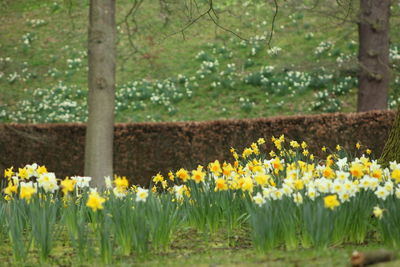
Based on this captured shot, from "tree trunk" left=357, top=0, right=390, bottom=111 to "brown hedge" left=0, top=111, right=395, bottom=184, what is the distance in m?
3.17

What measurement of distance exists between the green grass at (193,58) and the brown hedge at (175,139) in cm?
169

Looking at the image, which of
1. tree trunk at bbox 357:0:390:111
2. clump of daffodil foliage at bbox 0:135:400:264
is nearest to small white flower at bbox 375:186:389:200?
clump of daffodil foliage at bbox 0:135:400:264

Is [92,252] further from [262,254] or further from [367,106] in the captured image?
[367,106]

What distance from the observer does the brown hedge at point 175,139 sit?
29.2ft

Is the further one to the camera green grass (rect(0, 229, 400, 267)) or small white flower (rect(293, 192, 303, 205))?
small white flower (rect(293, 192, 303, 205))

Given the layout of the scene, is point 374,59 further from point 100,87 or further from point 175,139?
point 100,87

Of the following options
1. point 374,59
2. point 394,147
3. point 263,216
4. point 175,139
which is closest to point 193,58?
point 374,59

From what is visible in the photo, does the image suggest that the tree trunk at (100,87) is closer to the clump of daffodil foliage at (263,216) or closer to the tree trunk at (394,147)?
the clump of daffodil foliage at (263,216)

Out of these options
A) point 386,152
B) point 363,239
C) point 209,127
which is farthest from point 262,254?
point 209,127

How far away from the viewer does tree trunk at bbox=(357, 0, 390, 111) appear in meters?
11.8

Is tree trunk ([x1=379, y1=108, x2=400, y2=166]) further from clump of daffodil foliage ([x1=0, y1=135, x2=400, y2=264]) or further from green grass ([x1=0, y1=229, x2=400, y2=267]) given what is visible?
green grass ([x1=0, y1=229, x2=400, y2=267])

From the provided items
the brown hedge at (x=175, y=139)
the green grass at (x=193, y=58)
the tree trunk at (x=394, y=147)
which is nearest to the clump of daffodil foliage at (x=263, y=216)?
the tree trunk at (x=394, y=147)

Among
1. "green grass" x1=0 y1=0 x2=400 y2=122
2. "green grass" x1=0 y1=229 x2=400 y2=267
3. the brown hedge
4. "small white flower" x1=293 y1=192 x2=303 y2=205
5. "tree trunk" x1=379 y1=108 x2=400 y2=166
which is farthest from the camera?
"green grass" x1=0 y1=0 x2=400 y2=122

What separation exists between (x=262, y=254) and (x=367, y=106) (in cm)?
909
